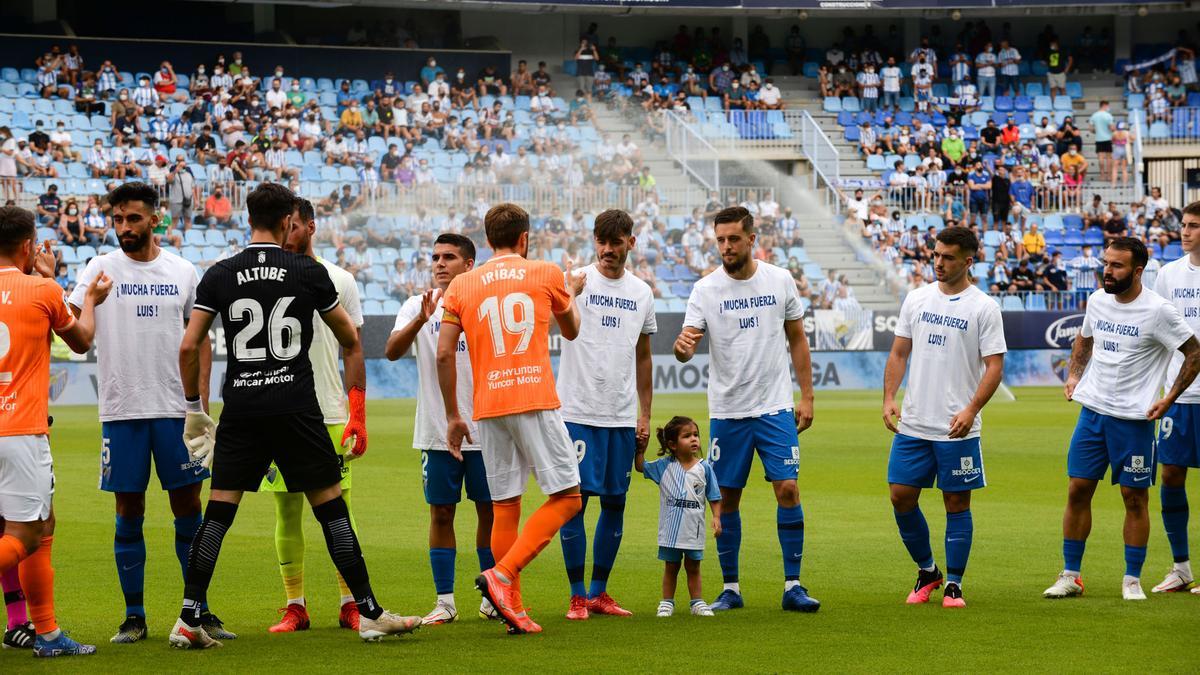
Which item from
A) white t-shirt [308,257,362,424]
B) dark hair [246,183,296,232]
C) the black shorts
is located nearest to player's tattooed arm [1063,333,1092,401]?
white t-shirt [308,257,362,424]

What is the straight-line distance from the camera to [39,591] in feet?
22.5

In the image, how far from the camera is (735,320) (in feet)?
27.8

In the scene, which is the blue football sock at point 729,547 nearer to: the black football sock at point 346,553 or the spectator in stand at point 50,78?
the black football sock at point 346,553

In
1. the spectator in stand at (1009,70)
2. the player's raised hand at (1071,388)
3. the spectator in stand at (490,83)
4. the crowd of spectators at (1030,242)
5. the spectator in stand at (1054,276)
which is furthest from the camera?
the spectator in stand at (1009,70)

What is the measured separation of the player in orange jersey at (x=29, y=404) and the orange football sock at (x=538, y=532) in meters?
2.06

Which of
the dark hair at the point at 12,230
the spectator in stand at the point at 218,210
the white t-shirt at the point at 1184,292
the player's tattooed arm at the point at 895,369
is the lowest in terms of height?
the player's tattooed arm at the point at 895,369

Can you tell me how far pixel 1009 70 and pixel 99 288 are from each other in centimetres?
3897

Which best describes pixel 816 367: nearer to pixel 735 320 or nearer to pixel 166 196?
pixel 166 196

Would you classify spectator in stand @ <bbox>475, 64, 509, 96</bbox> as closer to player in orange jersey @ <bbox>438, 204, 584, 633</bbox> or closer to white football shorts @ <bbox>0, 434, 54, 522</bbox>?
player in orange jersey @ <bbox>438, 204, 584, 633</bbox>

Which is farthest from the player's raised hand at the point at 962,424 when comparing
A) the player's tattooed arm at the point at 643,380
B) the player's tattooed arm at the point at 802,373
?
the player's tattooed arm at the point at 643,380

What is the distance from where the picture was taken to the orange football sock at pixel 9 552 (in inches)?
256

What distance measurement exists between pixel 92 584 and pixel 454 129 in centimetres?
2819

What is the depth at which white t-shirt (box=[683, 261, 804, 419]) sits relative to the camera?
27.6 feet

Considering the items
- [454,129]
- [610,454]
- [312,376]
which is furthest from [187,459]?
[454,129]
